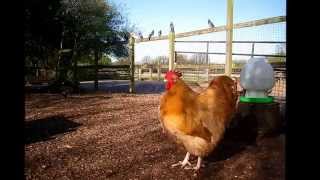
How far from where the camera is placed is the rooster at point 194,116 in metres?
2.44

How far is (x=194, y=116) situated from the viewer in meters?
2.48

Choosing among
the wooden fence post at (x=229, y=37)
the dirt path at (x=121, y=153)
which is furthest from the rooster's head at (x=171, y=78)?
the wooden fence post at (x=229, y=37)

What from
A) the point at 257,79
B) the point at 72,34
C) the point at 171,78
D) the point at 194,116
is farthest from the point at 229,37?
the point at 72,34

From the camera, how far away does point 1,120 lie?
573mm

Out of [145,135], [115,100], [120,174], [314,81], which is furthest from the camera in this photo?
[115,100]

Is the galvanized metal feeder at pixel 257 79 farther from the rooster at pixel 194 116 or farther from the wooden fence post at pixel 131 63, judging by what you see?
the wooden fence post at pixel 131 63

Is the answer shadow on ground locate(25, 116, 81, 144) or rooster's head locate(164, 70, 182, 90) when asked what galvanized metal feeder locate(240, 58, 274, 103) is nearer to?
rooster's head locate(164, 70, 182, 90)

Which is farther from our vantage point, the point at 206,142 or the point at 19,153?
the point at 206,142

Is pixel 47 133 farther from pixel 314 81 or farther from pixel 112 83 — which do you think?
pixel 112 83

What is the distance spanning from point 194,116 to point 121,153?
2.35 ft

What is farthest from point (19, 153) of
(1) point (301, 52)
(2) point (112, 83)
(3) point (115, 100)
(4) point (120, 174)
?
(2) point (112, 83)

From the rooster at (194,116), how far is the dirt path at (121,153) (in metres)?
0.18

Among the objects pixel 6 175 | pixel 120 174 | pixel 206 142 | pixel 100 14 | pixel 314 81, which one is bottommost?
pixel 120 174

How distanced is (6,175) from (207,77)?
6.50m
